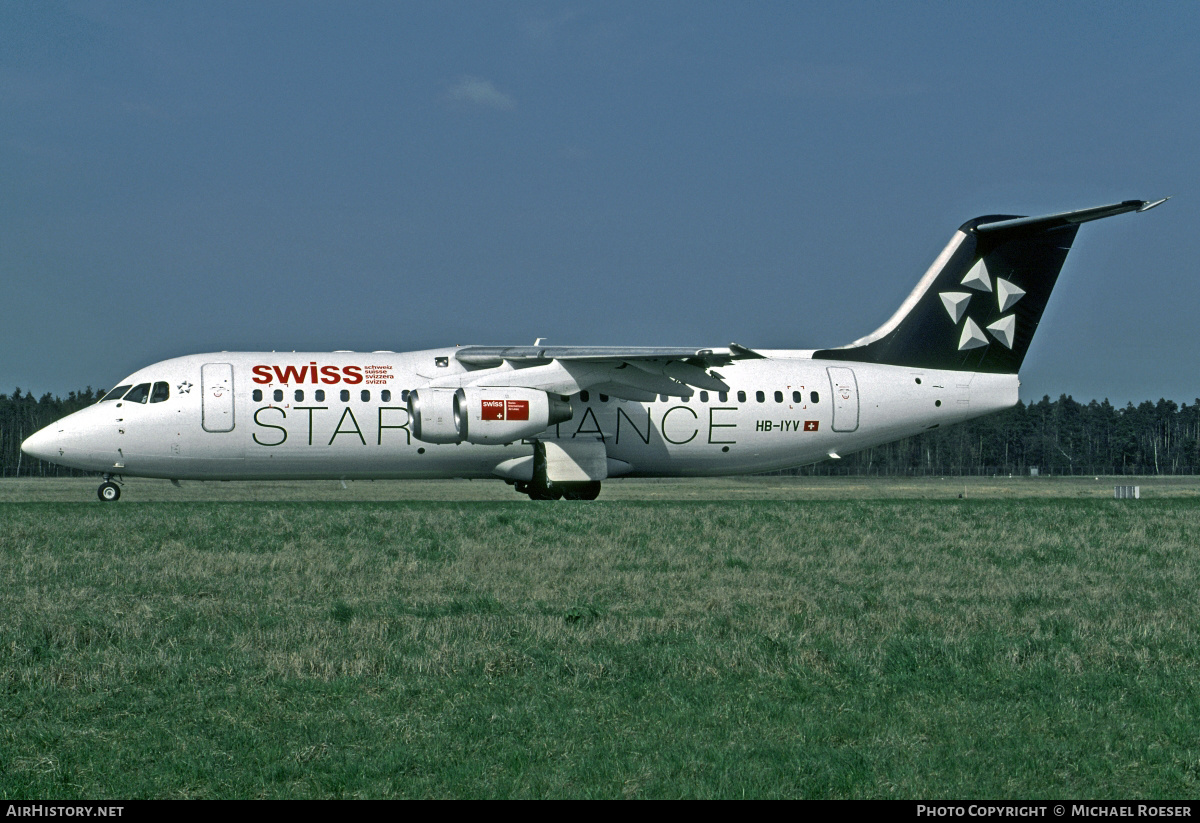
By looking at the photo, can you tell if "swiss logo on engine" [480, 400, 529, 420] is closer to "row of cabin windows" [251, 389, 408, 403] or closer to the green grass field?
"row of cabin windows" [251, 389, 408, 403]

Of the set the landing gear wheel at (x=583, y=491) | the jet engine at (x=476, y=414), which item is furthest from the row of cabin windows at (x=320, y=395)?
the landing gear wheel at (x=583, y=491)

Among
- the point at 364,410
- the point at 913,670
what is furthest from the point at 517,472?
the point at 913,670

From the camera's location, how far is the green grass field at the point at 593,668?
661 centimetres

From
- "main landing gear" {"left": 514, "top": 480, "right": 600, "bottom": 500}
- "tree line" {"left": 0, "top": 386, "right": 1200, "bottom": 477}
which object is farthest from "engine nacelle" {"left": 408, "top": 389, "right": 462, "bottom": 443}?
"tree line" {"left": 0, "top": 386, "right": 1200, "bottom": 477}

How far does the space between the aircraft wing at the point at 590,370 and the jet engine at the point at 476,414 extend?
1.15m

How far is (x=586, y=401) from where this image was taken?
29.7 meters

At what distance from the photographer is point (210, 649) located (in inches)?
398

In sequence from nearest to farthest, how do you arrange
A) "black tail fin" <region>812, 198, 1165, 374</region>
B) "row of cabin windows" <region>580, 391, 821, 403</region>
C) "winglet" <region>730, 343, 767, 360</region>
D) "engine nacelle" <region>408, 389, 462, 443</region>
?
1. "winglet" <region>730, 343, 767, 360</region>
2. "engine nacelle" <region>408, 389, 462, 443</region>
3. "row of cabin windows" <region>580, 391, 821, 403</region>
4. "black tail fin" <region>812, 198, 1165, 374</region>

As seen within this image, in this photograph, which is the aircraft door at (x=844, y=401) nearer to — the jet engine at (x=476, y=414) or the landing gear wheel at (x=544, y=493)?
the landing gear wheel at (x=544, y=493)

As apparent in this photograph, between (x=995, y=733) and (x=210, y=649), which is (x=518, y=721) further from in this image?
(x=210, y=649)

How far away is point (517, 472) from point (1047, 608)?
59.9ft

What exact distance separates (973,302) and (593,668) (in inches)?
1013

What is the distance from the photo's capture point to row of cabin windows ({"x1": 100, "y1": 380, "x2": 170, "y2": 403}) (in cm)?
2792

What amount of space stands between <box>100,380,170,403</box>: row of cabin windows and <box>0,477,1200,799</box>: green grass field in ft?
33.0
